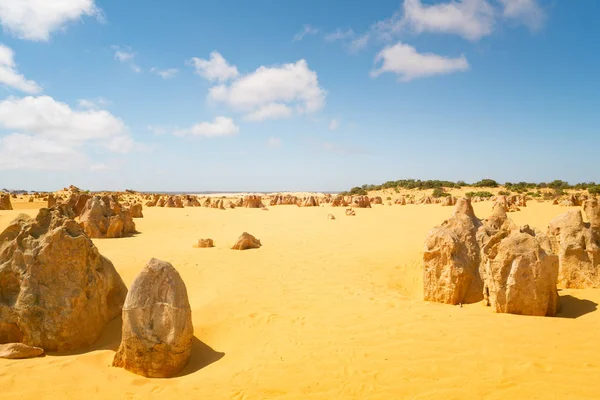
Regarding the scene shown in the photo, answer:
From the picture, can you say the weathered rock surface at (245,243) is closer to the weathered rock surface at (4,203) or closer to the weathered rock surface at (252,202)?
the weathered rock surface at (4,203)

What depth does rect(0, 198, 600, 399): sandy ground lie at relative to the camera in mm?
4203

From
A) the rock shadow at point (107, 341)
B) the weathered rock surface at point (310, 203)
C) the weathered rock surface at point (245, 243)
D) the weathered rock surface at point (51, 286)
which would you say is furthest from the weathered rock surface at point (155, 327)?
the weathered rock surface at point (310, 203)

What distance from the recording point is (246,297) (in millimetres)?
7664

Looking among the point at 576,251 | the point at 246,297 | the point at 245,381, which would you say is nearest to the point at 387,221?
the point at 576,251

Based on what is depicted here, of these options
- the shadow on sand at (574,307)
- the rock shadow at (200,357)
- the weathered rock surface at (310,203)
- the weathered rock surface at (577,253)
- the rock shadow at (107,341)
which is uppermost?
the weathered rock surface at (310,203)

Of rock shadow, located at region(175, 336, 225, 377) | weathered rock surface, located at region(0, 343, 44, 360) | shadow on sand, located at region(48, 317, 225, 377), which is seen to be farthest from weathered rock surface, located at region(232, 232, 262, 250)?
weathered rock surface, located at region(0, 343, 44, 360)

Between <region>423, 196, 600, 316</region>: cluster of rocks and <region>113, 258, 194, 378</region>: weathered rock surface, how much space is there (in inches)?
189

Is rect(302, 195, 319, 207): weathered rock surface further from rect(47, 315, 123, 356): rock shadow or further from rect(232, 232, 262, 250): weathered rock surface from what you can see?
rect(47, 315, 123, 356): rock shadow

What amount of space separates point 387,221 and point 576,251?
12848 mm

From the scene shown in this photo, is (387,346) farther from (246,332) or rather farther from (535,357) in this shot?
(246,332)

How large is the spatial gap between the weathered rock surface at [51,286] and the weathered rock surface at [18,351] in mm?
147

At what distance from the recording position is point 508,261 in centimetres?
623

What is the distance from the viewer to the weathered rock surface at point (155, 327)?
4.75 m

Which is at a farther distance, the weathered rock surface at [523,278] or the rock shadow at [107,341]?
the weathered rock surface at [523,278]
